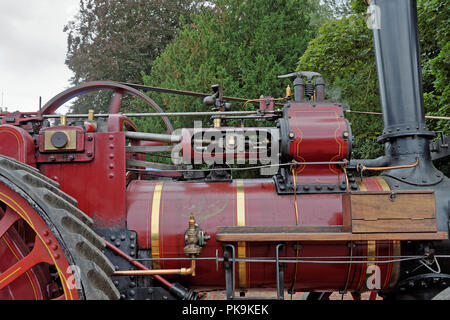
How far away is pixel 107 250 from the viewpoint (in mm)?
3045

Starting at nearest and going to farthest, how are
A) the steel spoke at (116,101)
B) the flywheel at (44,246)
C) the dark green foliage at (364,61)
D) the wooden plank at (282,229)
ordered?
1. the flywheel at (44,246)
2. the wooden plank at (282,229)
3. the steel spoke at (116,101)
4. the dark green foliage at (364,61)

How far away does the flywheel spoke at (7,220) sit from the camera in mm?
2626

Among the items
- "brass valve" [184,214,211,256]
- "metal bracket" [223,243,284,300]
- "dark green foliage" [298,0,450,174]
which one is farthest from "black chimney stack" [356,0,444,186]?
"dark green foliage" [298,0,450,174]

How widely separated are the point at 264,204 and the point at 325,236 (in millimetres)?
542

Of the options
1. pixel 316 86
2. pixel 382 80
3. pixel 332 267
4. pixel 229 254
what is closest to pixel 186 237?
pixel 229 254

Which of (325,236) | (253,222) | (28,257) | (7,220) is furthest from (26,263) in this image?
(325,236)

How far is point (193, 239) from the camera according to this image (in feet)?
9.57

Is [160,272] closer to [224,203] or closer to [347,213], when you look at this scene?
A: [224,203]

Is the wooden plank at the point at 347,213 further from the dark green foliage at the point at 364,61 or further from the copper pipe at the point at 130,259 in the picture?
the dark green foliage at the point at 364,61

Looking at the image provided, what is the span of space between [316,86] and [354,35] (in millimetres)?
5899

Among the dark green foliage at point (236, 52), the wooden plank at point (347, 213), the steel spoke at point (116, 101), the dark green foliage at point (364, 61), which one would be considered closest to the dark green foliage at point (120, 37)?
the dark green foliage at point (236, 52)

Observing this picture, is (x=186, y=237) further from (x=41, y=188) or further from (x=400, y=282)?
(x=400, y=282)

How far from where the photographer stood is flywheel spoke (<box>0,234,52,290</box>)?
252 cm

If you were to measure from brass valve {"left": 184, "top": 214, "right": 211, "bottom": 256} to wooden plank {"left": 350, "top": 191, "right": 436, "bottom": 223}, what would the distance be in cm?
104
